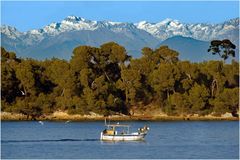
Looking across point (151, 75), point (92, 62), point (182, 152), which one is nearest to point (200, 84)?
point (151, 75)

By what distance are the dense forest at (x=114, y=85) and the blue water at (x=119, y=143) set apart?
9.81 meters

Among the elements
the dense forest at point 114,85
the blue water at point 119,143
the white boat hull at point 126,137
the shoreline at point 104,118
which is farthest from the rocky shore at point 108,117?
the white boat hull at point 126,137

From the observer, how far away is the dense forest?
92.2 metres

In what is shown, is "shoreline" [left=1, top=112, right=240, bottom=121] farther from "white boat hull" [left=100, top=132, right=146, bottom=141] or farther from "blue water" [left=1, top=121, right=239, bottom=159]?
"white boat hull" [left=100, top=132, right=146, bottom=141]

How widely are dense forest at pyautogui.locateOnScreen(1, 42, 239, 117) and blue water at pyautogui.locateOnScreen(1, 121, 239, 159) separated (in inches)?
386

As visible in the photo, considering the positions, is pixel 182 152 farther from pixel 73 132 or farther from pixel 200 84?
pixel 200 84

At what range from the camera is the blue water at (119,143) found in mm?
49969

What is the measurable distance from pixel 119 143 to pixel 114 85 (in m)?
37.0

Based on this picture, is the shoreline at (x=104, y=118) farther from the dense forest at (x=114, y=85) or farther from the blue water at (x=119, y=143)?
the blue water at (x=119, y=143)

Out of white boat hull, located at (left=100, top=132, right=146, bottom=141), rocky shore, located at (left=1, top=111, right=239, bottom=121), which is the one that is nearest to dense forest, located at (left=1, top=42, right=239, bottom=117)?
rocky shore, located at (left=1, top=111, right=239, bottom=121)

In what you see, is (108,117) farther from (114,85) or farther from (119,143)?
(119,143)

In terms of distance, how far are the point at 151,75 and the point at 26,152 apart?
44170 millimetres

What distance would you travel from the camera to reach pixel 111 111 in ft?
307

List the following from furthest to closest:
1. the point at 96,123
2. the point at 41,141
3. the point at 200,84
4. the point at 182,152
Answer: the point at 200,84, the point at 96,123, the point at 41,141, the point at 182,152
